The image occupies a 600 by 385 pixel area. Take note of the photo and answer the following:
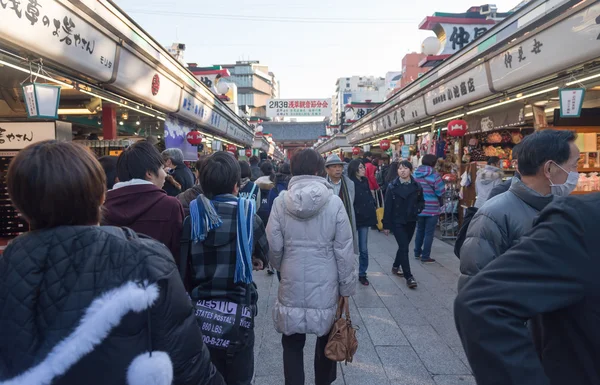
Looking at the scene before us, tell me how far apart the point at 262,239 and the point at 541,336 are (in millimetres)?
1751

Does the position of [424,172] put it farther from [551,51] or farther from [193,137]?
[193,137]

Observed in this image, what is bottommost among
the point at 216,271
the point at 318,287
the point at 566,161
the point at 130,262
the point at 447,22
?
the point at 318,287

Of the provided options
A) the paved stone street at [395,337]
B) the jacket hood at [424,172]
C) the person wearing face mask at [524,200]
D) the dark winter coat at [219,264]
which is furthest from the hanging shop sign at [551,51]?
the dark winter coat at [219,264]

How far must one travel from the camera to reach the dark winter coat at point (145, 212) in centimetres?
227

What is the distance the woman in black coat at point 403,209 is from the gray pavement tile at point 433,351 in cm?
146

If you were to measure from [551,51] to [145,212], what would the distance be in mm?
5020

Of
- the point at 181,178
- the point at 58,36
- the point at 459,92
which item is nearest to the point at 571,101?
the point at 459,92

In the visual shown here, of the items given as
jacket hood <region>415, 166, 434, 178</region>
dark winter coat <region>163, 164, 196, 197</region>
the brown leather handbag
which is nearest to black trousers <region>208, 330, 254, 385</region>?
the brown leather handbag

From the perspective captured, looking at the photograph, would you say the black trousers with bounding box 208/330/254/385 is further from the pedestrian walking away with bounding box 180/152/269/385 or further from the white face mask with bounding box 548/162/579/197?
the white face mask with bounding box 548/162/579/197

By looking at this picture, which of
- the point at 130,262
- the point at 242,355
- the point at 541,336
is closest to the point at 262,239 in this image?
the point at 242,355

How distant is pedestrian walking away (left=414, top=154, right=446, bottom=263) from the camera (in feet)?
21.1

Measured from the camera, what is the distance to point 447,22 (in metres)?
9.78

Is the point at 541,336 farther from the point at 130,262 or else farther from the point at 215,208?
the point at 215,208

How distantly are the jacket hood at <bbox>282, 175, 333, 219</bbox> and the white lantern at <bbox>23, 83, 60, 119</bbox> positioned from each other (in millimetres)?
2750
